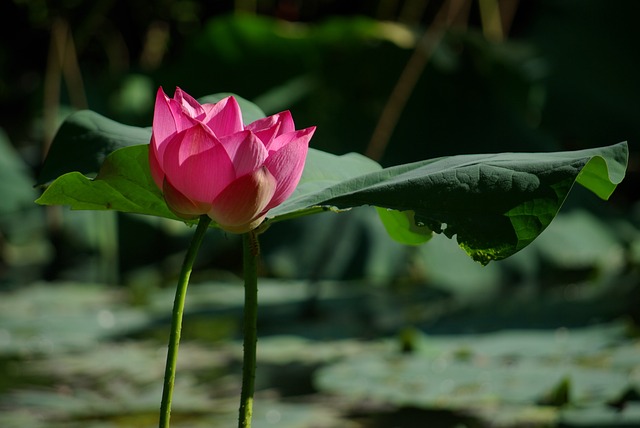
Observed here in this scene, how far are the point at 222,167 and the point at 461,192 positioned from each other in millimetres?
160

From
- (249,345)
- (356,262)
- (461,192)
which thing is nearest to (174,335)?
(249,345)

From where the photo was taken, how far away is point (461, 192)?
63 centimetres

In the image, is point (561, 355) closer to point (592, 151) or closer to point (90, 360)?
point (90, 360)

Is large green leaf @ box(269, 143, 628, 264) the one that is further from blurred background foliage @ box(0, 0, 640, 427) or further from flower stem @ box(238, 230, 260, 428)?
blurred background foliage @ box(0, 0, 640, 427)

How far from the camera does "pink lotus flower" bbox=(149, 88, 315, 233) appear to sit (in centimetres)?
59

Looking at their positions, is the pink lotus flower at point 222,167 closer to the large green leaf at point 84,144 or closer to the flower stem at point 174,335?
the flower stem at point 174,335

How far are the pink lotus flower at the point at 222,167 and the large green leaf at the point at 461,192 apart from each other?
3cm

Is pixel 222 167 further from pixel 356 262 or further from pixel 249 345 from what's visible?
pixel 356 262

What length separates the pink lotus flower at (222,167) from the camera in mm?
589

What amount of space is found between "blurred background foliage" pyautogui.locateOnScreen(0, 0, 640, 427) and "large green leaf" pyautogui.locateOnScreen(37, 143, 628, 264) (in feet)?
2.17

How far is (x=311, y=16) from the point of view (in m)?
3.91

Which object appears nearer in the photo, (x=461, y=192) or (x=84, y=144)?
(x=461, y=192)

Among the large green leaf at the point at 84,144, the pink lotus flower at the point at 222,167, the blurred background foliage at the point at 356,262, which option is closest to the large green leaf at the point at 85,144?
the large green leaf at the point at 84,144

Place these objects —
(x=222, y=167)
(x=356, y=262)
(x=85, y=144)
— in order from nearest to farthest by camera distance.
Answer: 1. (x=222, y=167)
2. (x=85, y=144)
3. (x=356, y=262)
